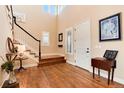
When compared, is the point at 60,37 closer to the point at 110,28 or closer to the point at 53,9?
the point at 53,9

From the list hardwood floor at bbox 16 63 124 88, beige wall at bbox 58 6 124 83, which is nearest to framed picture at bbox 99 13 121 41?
beige wall at bbox 58 6 124 83

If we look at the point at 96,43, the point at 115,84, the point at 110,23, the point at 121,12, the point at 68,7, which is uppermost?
the point at 68,7

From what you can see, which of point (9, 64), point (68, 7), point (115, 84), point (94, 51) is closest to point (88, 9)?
point (94, 51)

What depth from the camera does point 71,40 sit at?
692 cm

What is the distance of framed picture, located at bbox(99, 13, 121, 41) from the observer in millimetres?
3688

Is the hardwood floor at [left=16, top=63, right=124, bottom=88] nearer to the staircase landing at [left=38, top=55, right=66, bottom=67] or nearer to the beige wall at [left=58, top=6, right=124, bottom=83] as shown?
the beige wall at [left=58, top=6, right=124, bottom=83]

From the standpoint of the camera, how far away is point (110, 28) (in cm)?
398

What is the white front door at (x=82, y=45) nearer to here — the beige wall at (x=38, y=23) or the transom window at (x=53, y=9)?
the beige wall at (x=38, y=23)

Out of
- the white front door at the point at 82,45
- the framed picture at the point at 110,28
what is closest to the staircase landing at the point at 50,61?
the white front door at the point at 82,45

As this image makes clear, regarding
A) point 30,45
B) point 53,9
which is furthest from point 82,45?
point 53,9

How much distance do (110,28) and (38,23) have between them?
546 centimetres

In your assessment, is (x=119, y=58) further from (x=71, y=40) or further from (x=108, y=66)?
(x=71, y=40)

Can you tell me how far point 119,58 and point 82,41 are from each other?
226cm

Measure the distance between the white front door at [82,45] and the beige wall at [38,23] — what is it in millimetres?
2868
